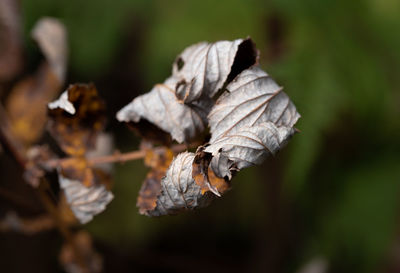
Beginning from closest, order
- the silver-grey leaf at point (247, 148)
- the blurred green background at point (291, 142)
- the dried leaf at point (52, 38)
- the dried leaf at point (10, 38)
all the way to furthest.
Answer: the silver-grey leaf at point (247, 148) → the dried leaf at point (52, 38) → the dried leaf at point (10, 38) → the blurred green background at point (291, 142)

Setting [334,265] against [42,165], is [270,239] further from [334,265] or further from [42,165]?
[42,165]

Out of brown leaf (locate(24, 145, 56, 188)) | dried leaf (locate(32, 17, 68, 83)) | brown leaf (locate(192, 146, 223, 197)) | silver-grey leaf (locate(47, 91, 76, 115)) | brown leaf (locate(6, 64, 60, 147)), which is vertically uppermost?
dried leaf (locate(32, 17, 68, 83))

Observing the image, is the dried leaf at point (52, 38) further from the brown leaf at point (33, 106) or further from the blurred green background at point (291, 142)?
the blurred green background at point (291, 142)

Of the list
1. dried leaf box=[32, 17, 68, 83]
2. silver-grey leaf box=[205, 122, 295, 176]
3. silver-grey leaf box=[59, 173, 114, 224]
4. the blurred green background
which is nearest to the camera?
silver-grey leaf box=[205, 122, 295, 176]

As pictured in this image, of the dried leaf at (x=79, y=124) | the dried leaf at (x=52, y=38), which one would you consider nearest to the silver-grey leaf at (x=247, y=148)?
the dried leaf at (x=79, y=124)

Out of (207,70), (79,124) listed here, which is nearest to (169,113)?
(207,70)

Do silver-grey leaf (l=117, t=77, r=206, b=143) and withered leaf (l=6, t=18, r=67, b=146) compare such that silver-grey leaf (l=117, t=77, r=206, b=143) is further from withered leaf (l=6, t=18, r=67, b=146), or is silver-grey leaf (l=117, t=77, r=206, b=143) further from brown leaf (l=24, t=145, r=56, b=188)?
withered leaf (l=6, t=18, r=67, b=146)

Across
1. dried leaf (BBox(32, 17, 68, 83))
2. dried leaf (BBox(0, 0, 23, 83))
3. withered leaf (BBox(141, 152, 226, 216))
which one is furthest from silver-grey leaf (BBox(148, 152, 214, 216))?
dried leaf (BBox(0, 0, 23, 83))
